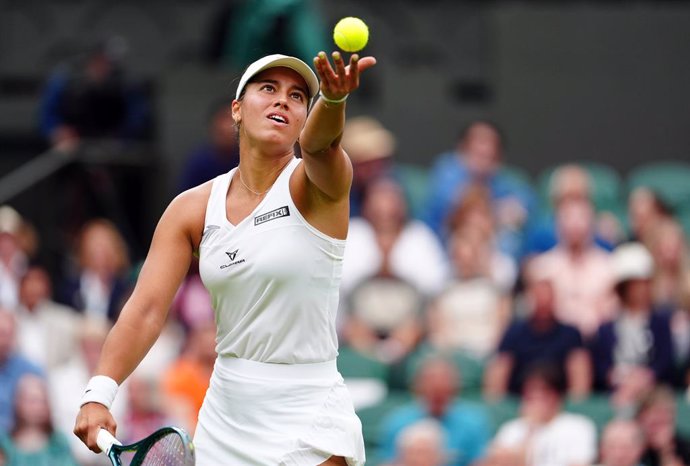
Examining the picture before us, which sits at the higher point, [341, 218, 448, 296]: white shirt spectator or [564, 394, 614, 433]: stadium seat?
[341, 218, 448, 296]: white shirt spectator

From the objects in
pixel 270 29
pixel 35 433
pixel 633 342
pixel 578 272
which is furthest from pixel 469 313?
pixel 35 433

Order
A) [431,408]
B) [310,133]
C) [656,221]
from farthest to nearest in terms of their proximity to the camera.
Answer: [656,221], [431,408], [310,133]

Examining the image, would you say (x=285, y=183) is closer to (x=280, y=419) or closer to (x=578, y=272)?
(x=280, y=419)

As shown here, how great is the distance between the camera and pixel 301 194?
4.54m

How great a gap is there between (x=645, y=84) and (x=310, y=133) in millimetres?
8406

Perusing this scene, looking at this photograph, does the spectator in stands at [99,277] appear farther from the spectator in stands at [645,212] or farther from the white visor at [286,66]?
the white visor at [286,66]

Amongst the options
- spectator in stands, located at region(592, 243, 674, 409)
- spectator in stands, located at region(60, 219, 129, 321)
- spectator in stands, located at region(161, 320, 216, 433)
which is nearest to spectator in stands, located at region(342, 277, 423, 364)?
spectator in stands, located at region(161, 320, 216, 433)

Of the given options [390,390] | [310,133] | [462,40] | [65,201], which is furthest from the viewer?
[462,40]

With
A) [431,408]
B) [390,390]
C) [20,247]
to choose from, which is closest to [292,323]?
[431,408]

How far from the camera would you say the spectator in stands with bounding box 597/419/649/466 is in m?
8.05

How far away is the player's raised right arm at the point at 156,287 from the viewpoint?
15.3 feet

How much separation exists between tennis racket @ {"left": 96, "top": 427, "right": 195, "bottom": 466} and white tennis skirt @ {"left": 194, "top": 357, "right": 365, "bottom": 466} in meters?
0.28

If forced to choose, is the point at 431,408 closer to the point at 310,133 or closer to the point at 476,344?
the point at 476,344

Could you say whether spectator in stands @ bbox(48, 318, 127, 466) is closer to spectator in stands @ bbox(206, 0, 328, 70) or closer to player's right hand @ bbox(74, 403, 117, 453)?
spectator in stands @ bbox(206, 0, 328, 70)
